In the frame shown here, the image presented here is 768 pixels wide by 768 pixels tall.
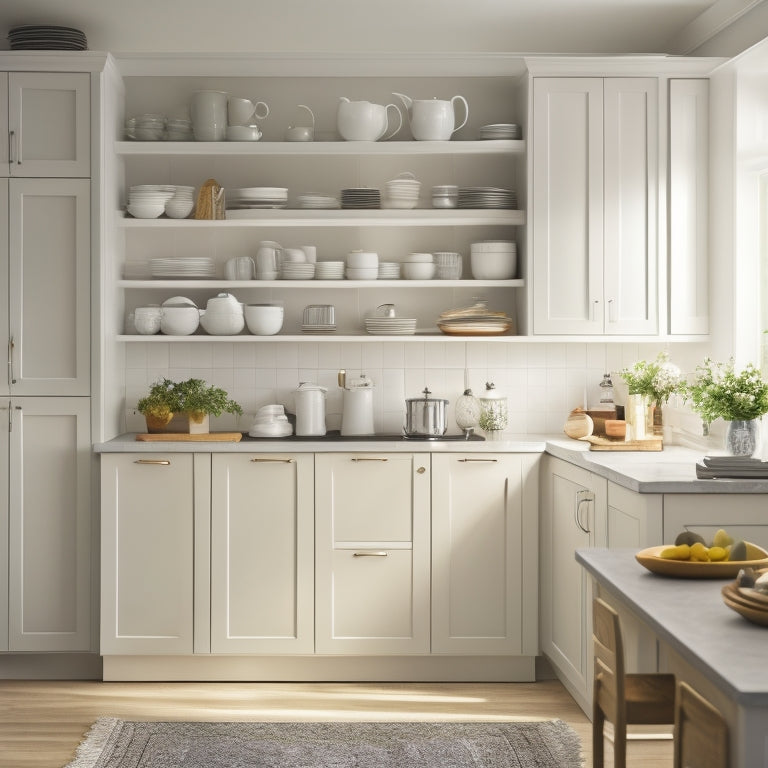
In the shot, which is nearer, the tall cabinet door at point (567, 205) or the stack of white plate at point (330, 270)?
the tall cabinet door at point (567, 205)

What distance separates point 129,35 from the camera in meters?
4.45

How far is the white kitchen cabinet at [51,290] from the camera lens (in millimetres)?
4121

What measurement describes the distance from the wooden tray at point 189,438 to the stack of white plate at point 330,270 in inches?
31.1

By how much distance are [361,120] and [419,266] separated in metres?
0.68

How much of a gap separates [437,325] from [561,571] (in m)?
1.26

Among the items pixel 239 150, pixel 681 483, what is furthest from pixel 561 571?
pixel 239 150

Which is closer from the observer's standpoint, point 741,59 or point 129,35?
point 741,59

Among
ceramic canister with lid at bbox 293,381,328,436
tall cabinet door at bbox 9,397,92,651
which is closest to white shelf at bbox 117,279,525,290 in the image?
ceramic canister with lid at bbox 293,381,328,436

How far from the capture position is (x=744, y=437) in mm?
3406

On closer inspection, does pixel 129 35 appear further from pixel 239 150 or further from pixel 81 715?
pixel 81 715

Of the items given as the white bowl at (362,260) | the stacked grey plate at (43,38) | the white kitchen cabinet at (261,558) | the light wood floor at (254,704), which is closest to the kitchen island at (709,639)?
the light wood floor at (254,704)

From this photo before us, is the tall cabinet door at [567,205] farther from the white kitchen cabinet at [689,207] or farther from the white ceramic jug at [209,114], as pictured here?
the white ceramic jug at [209,114]

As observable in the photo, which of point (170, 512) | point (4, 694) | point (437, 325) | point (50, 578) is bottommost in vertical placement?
point (4, 694)

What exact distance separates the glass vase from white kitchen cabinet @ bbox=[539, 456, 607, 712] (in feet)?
1.50
